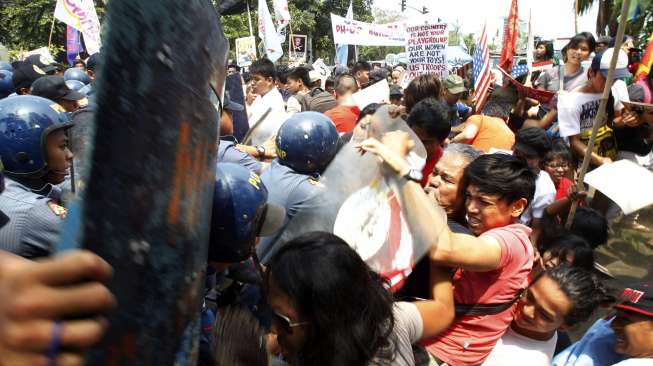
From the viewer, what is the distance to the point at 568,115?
4.81 m

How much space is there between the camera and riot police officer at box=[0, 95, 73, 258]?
2320 millimetres

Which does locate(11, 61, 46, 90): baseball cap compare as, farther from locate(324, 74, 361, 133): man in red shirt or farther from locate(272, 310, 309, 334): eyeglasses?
locate(272, 310, 309, 334): eyeglasses

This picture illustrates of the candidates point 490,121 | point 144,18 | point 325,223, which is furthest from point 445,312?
point 490,121

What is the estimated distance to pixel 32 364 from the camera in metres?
0.49

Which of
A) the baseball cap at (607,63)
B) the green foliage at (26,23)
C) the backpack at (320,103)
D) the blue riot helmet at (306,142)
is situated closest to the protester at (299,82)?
the backpack at (320,103)

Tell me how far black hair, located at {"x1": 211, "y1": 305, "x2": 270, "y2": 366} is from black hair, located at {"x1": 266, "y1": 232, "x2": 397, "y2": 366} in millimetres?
132

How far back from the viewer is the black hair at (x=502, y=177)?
2100 mm

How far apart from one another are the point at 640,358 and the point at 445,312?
0.88 m

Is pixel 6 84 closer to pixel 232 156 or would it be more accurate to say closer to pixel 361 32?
pixel 232 156

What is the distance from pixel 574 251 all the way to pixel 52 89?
4.90 metres

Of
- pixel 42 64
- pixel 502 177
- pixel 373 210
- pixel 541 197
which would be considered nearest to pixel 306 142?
pixel 502 177

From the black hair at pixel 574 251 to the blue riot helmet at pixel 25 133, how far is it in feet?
9.86

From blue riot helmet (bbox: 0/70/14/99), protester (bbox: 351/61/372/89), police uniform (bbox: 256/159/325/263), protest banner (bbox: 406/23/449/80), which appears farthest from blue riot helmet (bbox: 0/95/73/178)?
protester (bbox: 351/61/372/89)

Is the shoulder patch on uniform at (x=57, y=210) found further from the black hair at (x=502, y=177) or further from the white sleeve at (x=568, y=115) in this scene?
the white sleeve at (x=568, y=115)
